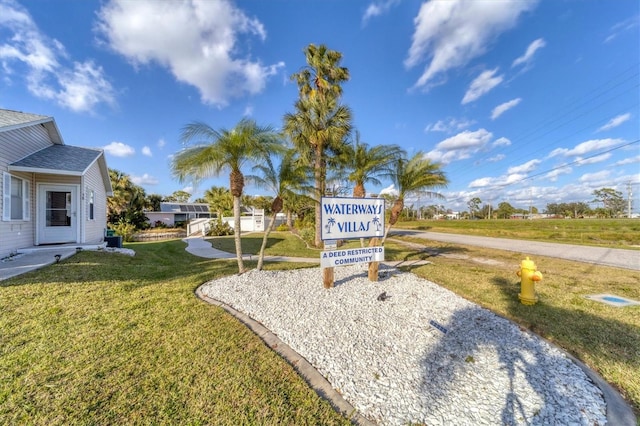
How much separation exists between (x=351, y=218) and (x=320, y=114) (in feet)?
29.5

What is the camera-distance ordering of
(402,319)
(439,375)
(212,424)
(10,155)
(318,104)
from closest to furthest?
(212,424), (439,375), (402,319), (10,155), (318,104)

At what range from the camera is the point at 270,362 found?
9.91 ft

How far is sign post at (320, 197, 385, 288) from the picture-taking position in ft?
17.1

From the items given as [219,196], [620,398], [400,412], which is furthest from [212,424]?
[219,196]

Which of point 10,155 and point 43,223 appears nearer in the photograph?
point 10,155

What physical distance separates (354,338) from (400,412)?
1290mm

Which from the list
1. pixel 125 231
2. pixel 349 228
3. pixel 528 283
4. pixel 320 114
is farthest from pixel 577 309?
pixel 125 231

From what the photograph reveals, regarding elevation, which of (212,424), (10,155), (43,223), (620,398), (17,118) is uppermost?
(17,118)

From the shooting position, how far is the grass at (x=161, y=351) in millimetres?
2273

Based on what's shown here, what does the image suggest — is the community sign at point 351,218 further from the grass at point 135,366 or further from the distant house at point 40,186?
the distant house at point 40,186

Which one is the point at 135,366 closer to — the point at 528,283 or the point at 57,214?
the point at 528,283

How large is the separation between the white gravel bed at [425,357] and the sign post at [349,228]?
661 mm

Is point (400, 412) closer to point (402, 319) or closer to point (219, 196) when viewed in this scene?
point (402, 319)

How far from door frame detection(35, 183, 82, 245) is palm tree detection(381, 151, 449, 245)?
1072 centimetres
